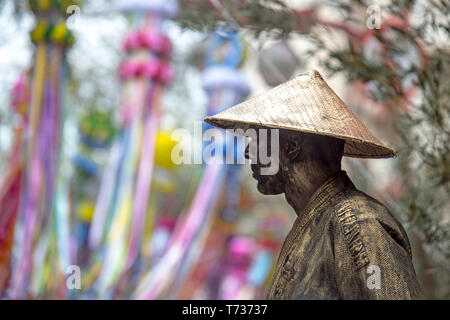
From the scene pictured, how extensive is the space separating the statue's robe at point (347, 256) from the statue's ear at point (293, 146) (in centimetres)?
15

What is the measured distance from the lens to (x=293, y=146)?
2.42 meters

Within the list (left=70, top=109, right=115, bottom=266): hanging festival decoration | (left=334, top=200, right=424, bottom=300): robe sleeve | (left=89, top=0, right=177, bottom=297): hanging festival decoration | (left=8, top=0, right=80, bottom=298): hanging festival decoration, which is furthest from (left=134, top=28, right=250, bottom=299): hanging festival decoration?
(left=334, top=200, right=424, bottom=300): robe sleeve

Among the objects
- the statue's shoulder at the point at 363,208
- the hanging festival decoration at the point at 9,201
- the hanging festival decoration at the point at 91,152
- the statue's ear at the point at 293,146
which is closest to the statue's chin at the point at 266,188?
the statue's ear at the point at 293,146

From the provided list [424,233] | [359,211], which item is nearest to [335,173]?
[359,211]

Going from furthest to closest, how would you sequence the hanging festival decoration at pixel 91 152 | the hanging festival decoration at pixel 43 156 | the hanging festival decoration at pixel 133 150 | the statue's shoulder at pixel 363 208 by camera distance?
the hanging festival decoration at pixel 91 152, the hanging festival decoration at pixel 133 150, the hanging festival decoration at pixel 43 156, the statue's shoulder at pixel 363 208

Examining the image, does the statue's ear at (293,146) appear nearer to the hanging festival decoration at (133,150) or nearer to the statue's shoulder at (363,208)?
the statue's shoulder at (363,208)

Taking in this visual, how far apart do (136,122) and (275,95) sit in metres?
5.37

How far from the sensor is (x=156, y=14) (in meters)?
8.02

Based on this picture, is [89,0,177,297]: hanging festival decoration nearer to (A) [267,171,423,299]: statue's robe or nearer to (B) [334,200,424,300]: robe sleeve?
(A) [267,171,423,299]: statue's robe

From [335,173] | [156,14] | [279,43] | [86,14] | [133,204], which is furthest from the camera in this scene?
[86,14]

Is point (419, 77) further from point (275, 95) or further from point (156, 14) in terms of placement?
point (156, 14)

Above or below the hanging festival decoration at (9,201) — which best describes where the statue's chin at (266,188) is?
above

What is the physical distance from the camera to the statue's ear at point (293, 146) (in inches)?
94.9

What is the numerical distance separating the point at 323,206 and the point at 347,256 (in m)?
0.24
